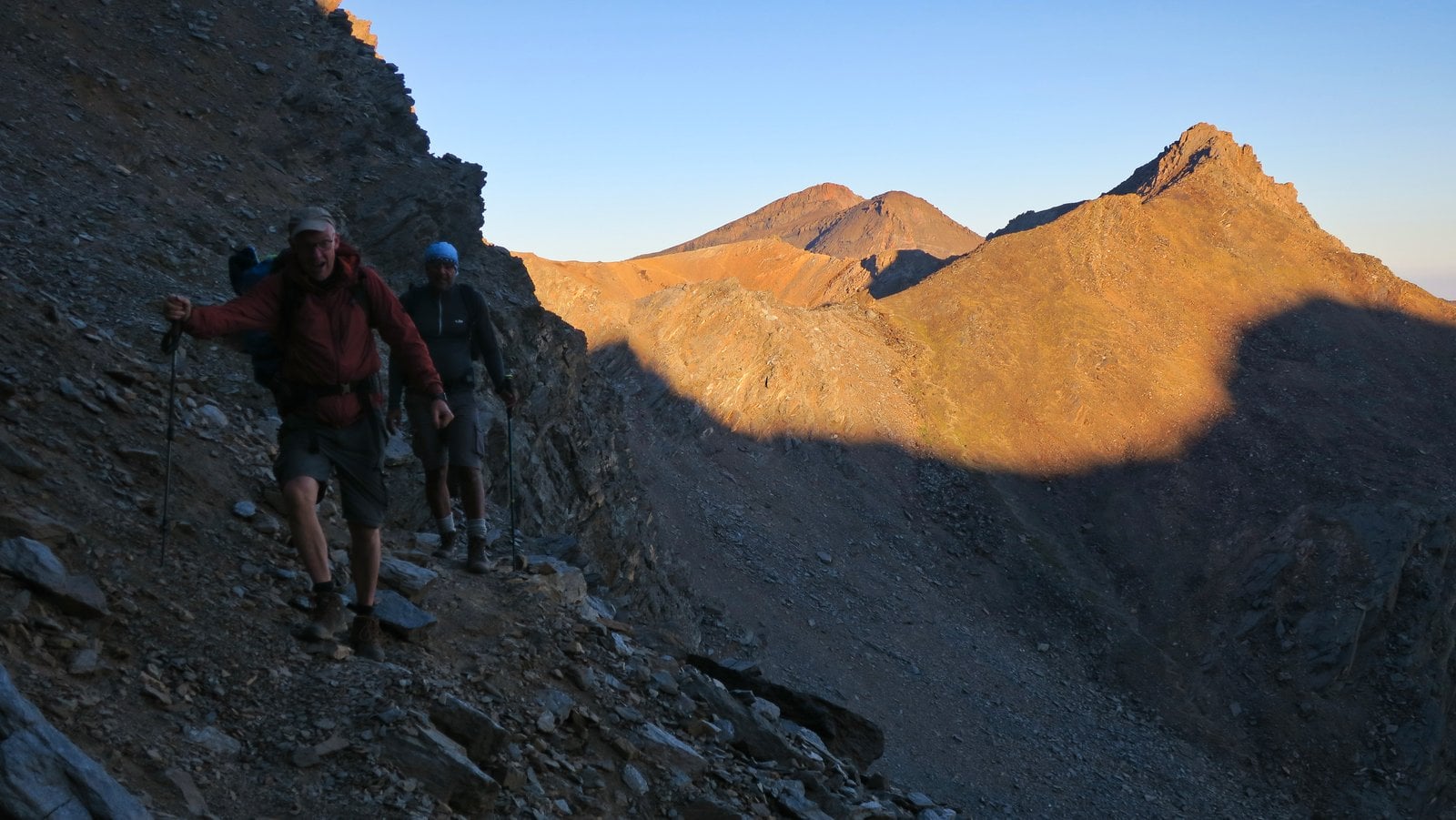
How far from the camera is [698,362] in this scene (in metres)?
41.9

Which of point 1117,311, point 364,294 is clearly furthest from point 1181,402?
point 364,294

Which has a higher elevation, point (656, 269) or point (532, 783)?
point (656, 269)

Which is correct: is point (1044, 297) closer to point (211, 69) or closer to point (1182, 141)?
point (1182, 141)

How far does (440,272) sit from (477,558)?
7.29ft

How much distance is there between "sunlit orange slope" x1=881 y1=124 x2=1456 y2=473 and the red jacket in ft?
120

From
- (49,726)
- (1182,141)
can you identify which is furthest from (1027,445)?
(49,726)

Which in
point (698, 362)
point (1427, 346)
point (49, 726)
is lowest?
point (49, 726)

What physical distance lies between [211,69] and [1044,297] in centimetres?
3644

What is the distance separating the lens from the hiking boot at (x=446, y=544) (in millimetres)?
8656

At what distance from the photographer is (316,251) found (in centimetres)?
568

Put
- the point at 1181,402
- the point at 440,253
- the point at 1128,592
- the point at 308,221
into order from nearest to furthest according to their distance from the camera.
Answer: the point at 308,221
the point at 440,253
the point at 1128,592
the point at 1181,402

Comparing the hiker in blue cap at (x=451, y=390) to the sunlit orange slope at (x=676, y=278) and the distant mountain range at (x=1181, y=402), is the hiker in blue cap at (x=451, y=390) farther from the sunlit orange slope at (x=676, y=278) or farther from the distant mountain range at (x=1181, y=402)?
the sunlit orange slope at (x=676, y=278)

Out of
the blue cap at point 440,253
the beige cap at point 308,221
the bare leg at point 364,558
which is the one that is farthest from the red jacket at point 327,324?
the blue cap at point 440,253

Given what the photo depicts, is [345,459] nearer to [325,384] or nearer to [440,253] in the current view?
[325,384]
